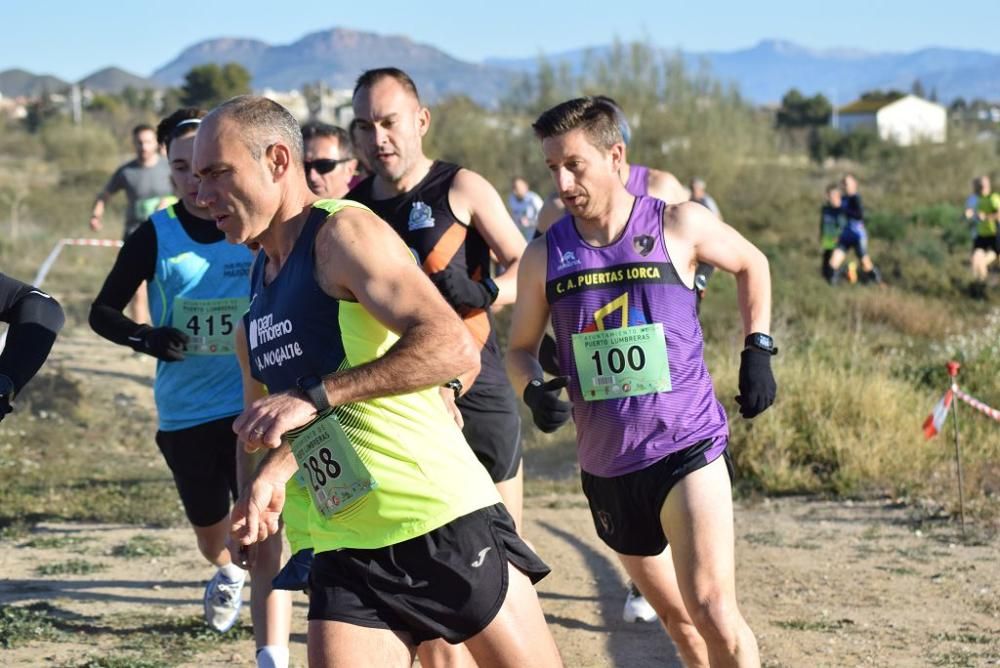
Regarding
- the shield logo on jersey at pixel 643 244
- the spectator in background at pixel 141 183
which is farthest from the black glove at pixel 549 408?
the spectator in background at pixel 141 183

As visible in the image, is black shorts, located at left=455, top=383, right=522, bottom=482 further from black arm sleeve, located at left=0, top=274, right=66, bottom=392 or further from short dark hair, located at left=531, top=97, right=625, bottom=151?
black arm sleeve, located at left=0, top=274, right=66, bottom=392

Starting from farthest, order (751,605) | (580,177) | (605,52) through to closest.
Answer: (605,52)
(751,605)
(580,177)

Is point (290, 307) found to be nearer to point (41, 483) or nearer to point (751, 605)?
point (751, 605)

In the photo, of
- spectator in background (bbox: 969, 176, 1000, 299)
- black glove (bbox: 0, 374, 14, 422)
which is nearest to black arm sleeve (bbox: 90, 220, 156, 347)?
black glove (bbox: 0, 374, 14, 422)

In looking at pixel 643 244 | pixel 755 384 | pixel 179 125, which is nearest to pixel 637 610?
pixel 755 384

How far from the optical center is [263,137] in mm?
3207

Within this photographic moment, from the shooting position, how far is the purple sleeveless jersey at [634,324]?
440 centimetres

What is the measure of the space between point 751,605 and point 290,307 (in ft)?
12.8

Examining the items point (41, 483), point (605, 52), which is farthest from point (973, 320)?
point (605, 52)

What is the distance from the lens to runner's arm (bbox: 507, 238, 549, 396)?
181 inches

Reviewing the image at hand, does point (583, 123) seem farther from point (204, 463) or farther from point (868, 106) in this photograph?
point (868, 106)

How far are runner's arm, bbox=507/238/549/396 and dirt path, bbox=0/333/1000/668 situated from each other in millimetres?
1658

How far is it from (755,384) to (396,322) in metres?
1.91

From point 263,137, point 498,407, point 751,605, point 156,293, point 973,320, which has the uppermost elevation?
point 263,137
